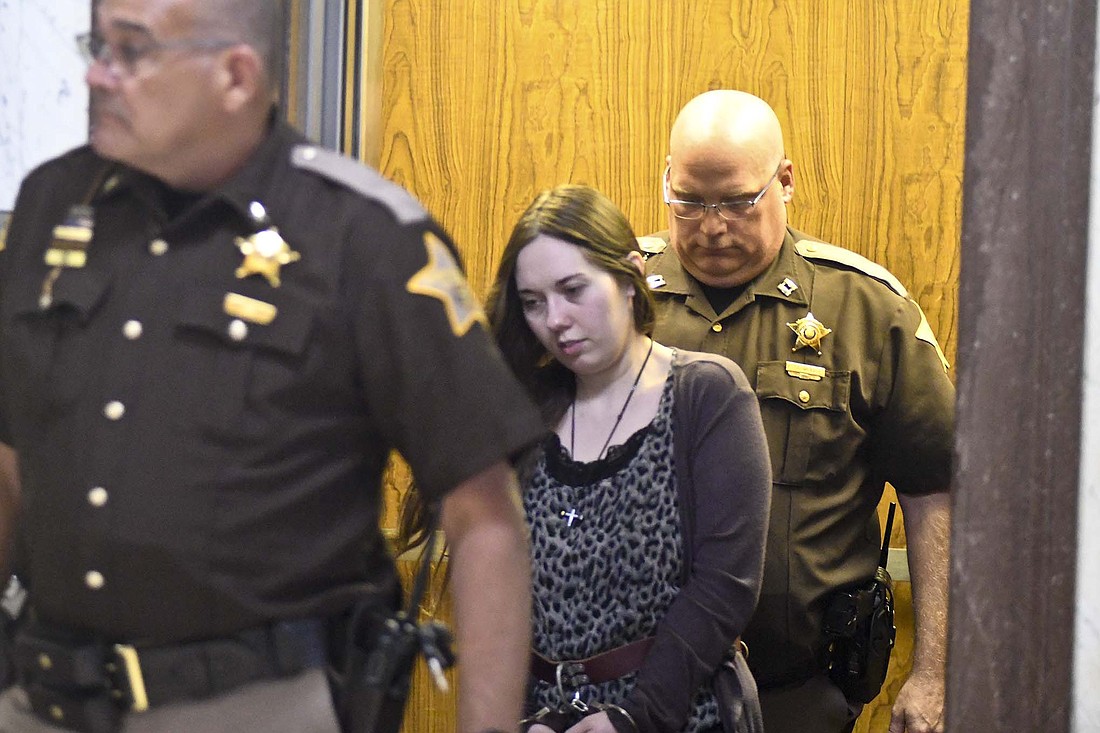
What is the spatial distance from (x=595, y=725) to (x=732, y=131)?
1228 mm

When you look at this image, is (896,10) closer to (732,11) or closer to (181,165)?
(732,11)

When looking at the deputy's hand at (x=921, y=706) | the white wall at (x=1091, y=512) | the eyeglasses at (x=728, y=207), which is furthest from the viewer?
the eyeglasses at (x=728, y=207)

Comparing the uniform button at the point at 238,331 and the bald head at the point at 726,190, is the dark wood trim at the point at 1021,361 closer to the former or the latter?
the uniform button at the point at 238,331

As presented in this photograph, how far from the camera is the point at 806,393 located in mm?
2586

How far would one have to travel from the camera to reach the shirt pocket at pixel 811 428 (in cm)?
258

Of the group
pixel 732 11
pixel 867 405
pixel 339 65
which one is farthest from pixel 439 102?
pixel 867 405

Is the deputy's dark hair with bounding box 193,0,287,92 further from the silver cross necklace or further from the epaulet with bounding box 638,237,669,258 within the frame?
the epaulet with bounding box 638,237,669,258

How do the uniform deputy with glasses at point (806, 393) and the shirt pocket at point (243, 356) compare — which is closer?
the shirt pocket at point (243, 356)

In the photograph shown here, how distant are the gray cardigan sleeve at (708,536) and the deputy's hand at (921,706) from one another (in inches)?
25.0

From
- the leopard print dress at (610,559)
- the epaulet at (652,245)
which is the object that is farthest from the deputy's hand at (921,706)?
the epaulet at (652,245)

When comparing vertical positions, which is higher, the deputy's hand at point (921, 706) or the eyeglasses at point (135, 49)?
the eyeglasses at point (135, 49)

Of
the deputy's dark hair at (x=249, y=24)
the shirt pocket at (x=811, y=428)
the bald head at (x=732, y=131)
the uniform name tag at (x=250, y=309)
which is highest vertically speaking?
the bald head at (x=732, y=131)

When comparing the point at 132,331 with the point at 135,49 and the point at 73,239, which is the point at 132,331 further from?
the point at 135,49

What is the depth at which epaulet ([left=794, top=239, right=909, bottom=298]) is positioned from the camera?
2754mm
